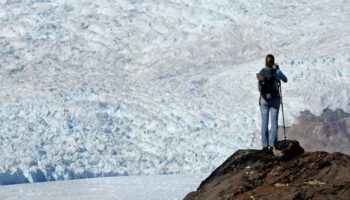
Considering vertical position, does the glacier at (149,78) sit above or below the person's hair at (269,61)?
below

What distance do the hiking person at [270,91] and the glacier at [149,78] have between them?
34.6 m

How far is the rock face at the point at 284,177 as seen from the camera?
5684 millimetres

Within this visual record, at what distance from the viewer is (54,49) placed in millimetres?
54875

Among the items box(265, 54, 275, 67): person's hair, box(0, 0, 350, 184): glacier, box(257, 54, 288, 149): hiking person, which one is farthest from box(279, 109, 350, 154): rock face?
box(265, 54, 275, 67): person's hair

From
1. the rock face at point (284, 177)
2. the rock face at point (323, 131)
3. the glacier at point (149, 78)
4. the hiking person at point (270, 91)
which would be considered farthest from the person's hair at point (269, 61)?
the rock face at point (323, 131)

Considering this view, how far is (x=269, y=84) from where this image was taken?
7.35 meters

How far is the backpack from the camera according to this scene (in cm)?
720

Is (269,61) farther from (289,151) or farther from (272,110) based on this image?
(289,151)

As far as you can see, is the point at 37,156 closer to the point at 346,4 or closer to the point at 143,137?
the point at 143,137

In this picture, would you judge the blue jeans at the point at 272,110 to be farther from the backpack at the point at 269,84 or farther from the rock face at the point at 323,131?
the rock face at the point at 323,131

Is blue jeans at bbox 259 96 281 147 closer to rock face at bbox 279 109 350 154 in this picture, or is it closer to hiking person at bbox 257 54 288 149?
hiking person at bbox 257 54 288 149

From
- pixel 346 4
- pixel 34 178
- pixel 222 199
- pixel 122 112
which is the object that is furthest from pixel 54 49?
pixel 222 199

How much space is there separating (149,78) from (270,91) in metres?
47.5

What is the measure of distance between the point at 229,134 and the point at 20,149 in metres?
11.7
